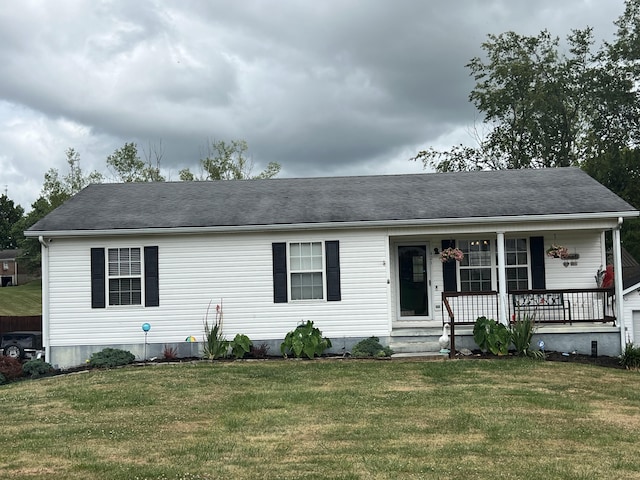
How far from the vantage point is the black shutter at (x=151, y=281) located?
42.5 feet

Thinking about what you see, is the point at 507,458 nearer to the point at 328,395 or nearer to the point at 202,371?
the point at 328,395

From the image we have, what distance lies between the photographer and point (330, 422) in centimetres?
736

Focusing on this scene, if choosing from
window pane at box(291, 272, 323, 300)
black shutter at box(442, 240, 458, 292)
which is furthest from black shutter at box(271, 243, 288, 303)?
black shutter at box(442, 240, 458, 292)

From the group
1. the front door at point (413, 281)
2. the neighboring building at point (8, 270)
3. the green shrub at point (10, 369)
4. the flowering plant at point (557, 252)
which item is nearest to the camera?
the green shrub at point (10, 369)

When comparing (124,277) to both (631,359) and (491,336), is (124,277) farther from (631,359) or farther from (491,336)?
(631,359)

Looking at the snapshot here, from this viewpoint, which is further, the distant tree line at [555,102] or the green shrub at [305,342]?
the distant tree line at [555,102]

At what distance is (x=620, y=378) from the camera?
1053 centimetres

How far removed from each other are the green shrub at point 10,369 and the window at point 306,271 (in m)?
5.53

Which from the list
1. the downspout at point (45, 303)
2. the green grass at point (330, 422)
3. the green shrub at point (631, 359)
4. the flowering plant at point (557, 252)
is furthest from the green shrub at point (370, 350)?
the downspout at point (45, 303)

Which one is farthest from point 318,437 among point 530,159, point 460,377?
point 530,159

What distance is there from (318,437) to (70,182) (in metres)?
35.9

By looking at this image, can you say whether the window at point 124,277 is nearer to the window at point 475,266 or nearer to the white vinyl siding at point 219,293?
the white vinyl siding at point 219,293

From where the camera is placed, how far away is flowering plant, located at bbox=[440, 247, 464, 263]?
13508 mm

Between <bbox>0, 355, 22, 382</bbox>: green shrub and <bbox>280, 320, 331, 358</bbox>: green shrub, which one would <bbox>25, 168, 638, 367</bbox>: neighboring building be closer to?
<bbox>280, 320, 331, 358</bbox>: green shrub
